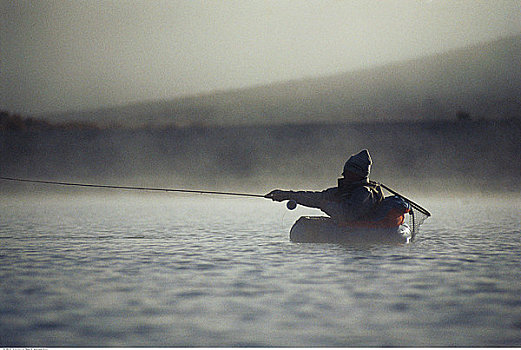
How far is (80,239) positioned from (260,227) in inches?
269

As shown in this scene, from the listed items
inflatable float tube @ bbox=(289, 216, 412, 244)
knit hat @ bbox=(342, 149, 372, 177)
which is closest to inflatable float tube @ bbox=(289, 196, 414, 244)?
inflatable float tube @ bbox=(289, 216, 412, 244)

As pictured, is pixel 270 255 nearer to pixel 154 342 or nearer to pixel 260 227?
pixel 154 342

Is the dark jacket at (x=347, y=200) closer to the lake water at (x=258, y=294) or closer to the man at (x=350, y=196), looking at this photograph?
the man at (x=350, y=196)

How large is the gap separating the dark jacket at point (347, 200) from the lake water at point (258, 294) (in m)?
0.77

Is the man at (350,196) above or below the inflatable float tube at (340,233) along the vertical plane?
above

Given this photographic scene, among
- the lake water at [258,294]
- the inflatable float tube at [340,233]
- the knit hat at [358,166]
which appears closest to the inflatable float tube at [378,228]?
the inflatable float tube at [340,233]

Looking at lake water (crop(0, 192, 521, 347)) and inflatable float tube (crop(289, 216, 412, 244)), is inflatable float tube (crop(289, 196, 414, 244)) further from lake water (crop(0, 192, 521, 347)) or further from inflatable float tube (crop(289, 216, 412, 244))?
lake water (crop(0, 192, 521, 347))

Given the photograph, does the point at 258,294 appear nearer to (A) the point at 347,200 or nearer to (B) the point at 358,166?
(A) the point at 347,200

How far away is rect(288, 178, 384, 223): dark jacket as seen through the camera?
615 inches

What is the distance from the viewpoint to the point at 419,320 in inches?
316

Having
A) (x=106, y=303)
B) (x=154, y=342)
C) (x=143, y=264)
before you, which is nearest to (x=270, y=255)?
(x=143, y=264)

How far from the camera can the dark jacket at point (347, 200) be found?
15.6m

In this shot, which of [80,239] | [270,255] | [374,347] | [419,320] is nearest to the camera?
[374,347]

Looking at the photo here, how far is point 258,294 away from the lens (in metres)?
9.61
